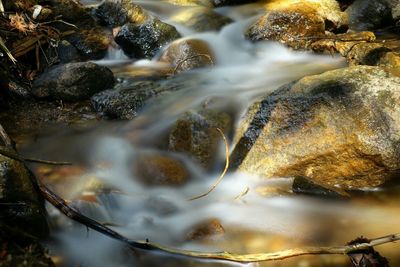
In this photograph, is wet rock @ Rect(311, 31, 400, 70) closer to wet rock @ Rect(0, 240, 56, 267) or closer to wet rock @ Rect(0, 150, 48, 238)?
wet rock @ Rect(0, 150, 48, 238)

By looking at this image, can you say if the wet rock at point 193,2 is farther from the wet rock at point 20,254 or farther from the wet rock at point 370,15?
the wet rock at point 20,254

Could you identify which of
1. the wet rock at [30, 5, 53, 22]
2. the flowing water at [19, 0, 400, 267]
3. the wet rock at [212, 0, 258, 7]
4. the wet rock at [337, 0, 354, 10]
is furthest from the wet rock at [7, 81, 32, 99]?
the wet rock at [337, 0, 354, 10]

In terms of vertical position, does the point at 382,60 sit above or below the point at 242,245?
above

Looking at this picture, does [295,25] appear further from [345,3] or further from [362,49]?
[345,3]

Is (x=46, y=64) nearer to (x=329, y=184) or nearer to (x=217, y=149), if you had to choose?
(x=217, y=149)

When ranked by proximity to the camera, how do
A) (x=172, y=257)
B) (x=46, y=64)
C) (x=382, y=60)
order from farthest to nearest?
(x=46, y=64) → (x=382, y=60) → (x=172, y=257)

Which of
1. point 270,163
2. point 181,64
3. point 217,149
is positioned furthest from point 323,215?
point 181,64

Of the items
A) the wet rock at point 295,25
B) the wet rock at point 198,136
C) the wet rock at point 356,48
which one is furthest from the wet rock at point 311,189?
the wet rock at point 295,25
